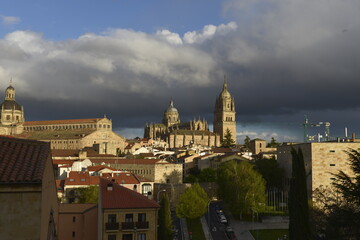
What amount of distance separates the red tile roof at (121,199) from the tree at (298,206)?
12943 millimetres

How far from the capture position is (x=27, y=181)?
32.3 ft

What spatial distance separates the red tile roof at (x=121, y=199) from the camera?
125 feet

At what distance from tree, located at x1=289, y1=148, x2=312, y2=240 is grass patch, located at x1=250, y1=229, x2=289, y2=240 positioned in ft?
50.7

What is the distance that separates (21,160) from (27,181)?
107 centimetres

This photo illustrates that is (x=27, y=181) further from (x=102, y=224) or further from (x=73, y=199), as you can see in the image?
(x=73, y=199)

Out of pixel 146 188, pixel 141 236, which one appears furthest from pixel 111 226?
pixel 146 188

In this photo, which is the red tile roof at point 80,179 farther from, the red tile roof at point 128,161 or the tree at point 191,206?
the red tile roof at point 128,161

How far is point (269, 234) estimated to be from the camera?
53.3 meters

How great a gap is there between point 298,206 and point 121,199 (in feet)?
56.2

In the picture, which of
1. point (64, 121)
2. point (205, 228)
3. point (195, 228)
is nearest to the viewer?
point (205, 228)

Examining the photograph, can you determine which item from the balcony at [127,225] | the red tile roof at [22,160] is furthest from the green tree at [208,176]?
the red tile roof at [22,160]

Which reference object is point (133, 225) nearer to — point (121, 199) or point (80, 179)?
point (121, 199)

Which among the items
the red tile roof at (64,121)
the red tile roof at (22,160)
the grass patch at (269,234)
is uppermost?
the red tile roof at (64,121)

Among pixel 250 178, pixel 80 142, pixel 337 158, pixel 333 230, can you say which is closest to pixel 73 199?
pixel 250 178
